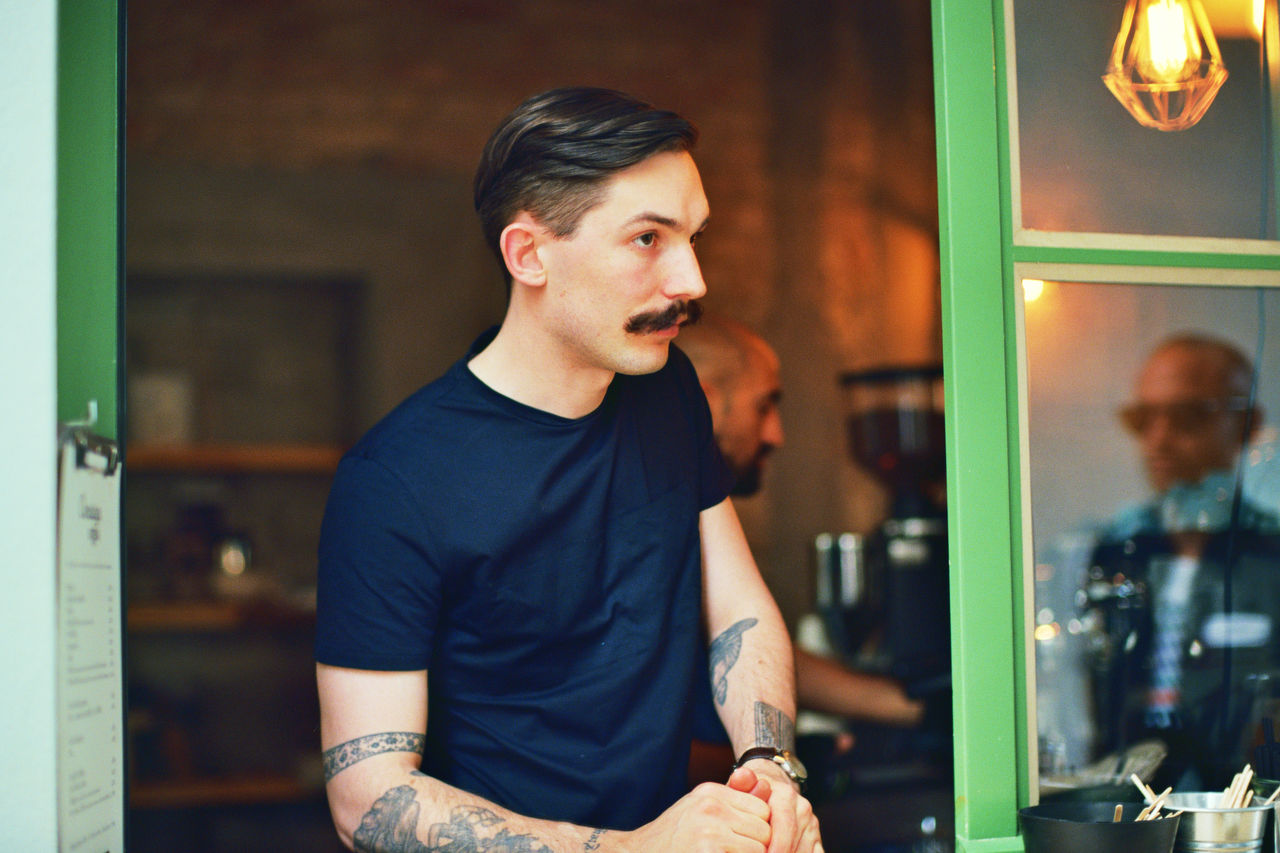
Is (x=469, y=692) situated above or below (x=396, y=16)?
below

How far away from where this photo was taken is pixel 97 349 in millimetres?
1164

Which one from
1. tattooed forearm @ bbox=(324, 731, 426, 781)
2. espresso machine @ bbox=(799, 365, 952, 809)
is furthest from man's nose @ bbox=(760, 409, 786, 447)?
tattooed forearm @ bbox=(324, 731, 426, 781)

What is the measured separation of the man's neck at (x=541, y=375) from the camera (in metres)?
1.61

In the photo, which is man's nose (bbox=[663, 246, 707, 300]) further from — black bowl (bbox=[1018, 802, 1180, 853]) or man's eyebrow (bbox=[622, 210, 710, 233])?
black bowl (bbox=[1018, 802, 1180, 853])

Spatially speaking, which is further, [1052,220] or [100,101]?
[1052,220]

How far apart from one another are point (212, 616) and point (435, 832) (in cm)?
273

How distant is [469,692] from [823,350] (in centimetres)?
312

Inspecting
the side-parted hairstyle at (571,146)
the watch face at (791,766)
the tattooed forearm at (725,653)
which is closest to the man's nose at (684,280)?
the side-parted hairstyle at (571,146)

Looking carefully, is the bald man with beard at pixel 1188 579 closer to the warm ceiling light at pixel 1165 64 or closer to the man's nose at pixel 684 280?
the warm ceiling light at pixel 1165 64

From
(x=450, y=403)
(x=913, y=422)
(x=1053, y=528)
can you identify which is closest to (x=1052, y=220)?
(x=1053, y=528)

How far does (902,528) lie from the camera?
360 centimetres

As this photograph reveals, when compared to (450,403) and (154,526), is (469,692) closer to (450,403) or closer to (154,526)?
(450,403)

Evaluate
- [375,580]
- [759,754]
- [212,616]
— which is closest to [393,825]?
[375,580]

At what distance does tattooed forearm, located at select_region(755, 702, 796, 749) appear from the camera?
1602 millimetres
